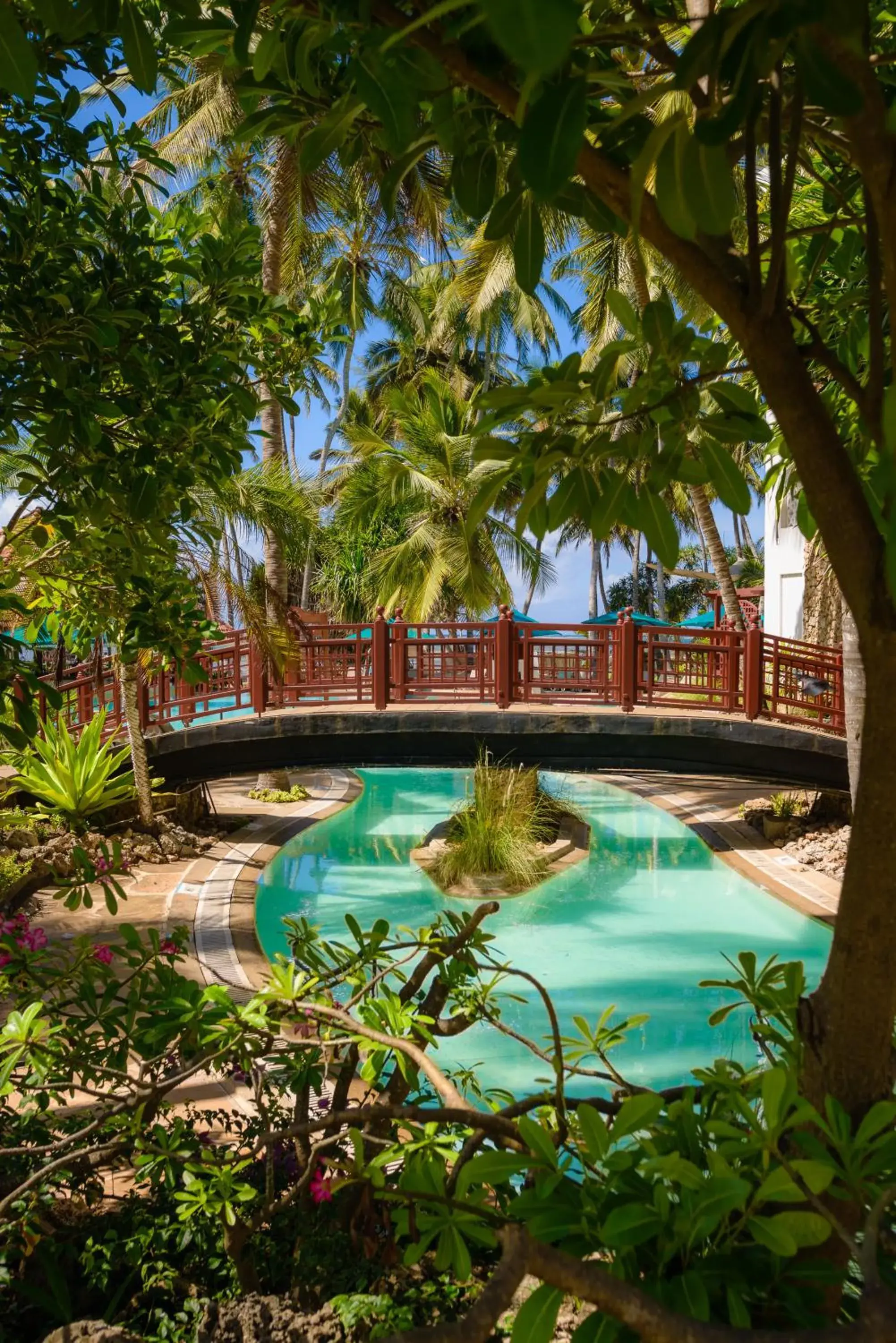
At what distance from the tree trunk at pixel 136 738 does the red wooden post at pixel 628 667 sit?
4766 mm

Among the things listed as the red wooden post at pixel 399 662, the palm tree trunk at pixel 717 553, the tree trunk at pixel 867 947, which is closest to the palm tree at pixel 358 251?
the red wooden post at pixel 399 662

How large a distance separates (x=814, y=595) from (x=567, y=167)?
12.4 meters

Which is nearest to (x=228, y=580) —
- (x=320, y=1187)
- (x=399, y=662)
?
(x=399, y=662)

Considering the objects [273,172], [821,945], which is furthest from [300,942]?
[273,172]

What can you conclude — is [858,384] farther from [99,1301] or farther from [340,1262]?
[99,1301]

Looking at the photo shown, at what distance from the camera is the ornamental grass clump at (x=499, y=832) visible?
9.55 m

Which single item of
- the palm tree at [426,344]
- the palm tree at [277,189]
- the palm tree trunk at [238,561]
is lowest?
the palm tree trunk at [238,561]

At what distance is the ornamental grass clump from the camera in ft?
31.3

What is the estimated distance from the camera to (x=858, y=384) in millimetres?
1108

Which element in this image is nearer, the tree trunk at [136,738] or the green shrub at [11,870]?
the green shrub at [11,870]

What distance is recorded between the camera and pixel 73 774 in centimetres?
830

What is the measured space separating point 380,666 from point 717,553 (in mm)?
5898

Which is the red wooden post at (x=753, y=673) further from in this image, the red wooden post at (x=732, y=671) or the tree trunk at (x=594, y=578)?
the tree trunk at (x=594, y=578)

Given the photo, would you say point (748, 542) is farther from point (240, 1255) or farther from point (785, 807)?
point (240, 1255)
